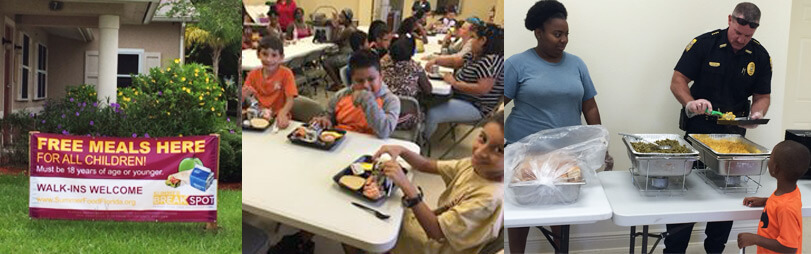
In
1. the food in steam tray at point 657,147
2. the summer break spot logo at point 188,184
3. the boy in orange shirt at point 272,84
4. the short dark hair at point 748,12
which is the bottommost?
the summer break spot logo at point 188,184

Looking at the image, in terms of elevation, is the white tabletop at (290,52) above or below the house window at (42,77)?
above

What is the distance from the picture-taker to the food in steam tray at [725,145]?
94.9 inches

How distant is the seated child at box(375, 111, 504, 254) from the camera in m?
1.09

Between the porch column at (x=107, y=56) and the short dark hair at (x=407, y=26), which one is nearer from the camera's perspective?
the short dark hair at (x=407, y=26)

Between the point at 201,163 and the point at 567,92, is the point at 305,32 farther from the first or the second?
→ the point at 201,163

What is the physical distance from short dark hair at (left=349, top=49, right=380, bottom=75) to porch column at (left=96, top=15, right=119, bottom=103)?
4330 millimetres

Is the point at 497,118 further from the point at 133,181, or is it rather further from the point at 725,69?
the point at 133,181

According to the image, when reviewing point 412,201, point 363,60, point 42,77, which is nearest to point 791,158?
point 412,201

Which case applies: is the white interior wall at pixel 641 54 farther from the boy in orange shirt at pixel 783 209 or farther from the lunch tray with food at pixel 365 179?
the lunch tray with food at pixel 365 179

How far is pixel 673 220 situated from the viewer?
2.11 m

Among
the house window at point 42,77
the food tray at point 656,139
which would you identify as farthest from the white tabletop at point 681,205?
the house window at point 42,77

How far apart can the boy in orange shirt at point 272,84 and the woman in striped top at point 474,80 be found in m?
0.24

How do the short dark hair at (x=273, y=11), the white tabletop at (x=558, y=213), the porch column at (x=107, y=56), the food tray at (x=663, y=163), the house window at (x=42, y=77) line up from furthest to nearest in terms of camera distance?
1. the house window at (x=42, y=77)
2. the porch column at (x=107, y=56)
3. the food tray at (x=663, y=163)
4. the white tabletop at (x=558, y=213)
5. the short dark hair at (x=273, y=11)

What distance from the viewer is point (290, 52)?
1041 millimetres
